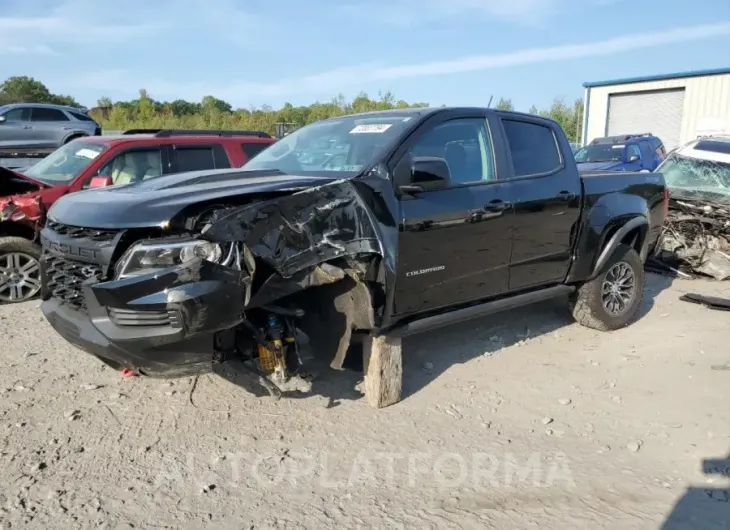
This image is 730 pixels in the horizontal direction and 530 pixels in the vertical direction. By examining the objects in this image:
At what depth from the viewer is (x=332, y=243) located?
11.1ft

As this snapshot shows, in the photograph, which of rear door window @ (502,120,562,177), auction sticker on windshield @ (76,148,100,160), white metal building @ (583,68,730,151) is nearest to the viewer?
rear door window @ (502,120,562,177)

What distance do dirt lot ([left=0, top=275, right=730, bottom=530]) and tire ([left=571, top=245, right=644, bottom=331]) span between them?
47cm

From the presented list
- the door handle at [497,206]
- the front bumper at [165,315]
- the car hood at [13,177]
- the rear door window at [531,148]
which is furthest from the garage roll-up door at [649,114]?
the front bumper at [165,315]

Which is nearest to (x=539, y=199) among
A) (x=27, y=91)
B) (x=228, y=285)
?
(x=228, y=285)

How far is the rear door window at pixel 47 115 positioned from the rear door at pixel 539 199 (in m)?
15.0

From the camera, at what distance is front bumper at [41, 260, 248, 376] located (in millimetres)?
2867

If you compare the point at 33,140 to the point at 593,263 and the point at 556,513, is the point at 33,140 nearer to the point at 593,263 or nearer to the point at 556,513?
the point at 593,263

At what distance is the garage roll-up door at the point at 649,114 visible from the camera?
24.2 meters

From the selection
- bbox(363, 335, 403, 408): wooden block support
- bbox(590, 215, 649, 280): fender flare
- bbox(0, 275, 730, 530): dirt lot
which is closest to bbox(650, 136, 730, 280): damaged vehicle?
bbox(590, 215, 649, 280): fender flare

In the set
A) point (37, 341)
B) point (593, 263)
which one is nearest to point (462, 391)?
point (593, 263)

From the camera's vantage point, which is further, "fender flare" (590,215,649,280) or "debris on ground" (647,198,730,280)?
"debris on ground" (647,198,730,280)

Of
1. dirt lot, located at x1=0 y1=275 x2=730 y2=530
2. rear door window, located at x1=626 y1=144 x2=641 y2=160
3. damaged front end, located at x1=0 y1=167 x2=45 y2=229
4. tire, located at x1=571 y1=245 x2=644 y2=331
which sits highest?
rear door window, located at x1=626 y1=144 x2=641 y2=160

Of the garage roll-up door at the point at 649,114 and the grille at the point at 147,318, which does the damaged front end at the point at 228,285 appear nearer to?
the grille at the point at 147,318

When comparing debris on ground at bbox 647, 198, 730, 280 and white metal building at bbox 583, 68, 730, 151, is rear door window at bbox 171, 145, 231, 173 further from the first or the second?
white metal building at bbox 583, 68, 730, 151
